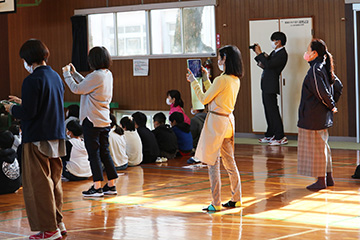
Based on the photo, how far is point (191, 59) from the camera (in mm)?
11336

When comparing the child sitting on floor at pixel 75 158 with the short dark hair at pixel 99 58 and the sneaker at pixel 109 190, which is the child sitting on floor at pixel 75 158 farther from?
the short dark hair at pixel 99 58

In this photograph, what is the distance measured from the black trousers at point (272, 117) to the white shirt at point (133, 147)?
9.04ft

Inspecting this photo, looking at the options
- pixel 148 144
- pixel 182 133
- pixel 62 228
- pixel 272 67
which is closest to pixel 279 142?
pixel 272 67

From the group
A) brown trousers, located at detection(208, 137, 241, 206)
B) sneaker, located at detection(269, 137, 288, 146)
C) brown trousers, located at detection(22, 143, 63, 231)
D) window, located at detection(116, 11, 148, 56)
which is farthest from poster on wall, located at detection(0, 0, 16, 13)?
brown trousers, located at detection(22, 143, 63, 231)

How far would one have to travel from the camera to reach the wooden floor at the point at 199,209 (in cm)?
481

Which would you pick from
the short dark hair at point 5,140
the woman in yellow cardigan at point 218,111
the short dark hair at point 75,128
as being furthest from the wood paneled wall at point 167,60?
the short dark hair at point 5,140

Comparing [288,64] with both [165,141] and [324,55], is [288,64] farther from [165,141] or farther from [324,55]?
[324,55]

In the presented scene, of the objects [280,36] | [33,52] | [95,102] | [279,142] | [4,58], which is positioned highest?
[280,36]

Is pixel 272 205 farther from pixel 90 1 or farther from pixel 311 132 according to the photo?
pixel 90 1

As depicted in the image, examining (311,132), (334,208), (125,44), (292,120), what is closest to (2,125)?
(125,44)

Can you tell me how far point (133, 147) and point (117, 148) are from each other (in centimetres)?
48

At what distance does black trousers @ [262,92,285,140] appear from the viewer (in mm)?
10055

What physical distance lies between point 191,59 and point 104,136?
5.32 m

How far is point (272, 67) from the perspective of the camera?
10156 millimetres
